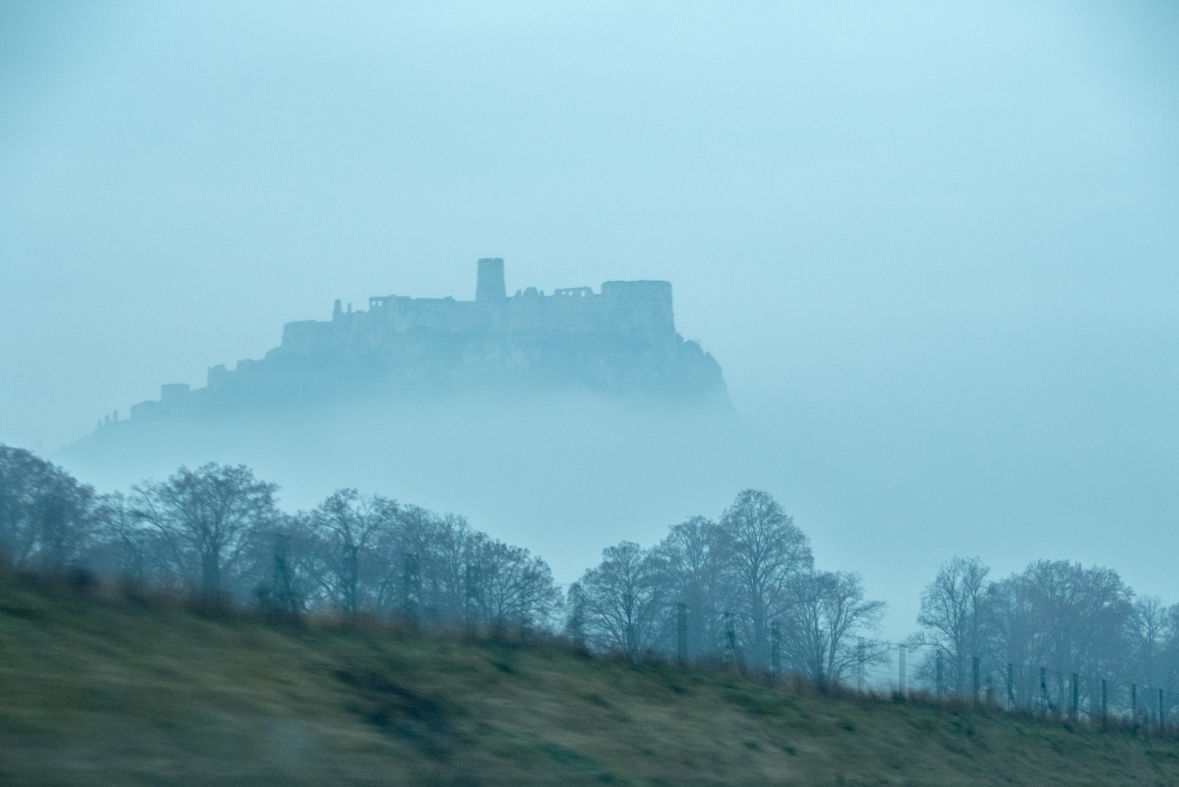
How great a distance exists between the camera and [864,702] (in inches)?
777

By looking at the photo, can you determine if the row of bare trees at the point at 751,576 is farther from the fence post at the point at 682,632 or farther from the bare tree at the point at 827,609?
the fence post at the point at 682,632

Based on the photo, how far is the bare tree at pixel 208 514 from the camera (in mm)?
16281

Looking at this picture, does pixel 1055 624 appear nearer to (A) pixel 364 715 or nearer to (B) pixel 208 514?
(B) pixel 208 514

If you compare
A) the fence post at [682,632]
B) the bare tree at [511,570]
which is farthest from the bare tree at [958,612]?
the fence post at [682,632]

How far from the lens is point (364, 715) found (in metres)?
9.76

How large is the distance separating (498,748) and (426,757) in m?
1.11

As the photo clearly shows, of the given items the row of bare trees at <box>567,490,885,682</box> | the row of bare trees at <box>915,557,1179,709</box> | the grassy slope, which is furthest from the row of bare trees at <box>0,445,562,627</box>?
the row of bare trees at <box>915,557,1179,709</box>

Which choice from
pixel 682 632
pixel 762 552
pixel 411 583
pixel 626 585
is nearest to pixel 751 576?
pixel 762 552

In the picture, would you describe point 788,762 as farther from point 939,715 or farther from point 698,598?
point 698,598

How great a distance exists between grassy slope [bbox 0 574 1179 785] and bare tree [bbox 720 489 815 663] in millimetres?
53858

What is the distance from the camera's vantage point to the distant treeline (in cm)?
1512

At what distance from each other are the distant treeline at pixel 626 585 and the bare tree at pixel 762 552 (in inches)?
4.4

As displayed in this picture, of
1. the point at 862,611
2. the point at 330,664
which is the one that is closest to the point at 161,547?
the point at 330,664

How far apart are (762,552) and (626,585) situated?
582 inches
